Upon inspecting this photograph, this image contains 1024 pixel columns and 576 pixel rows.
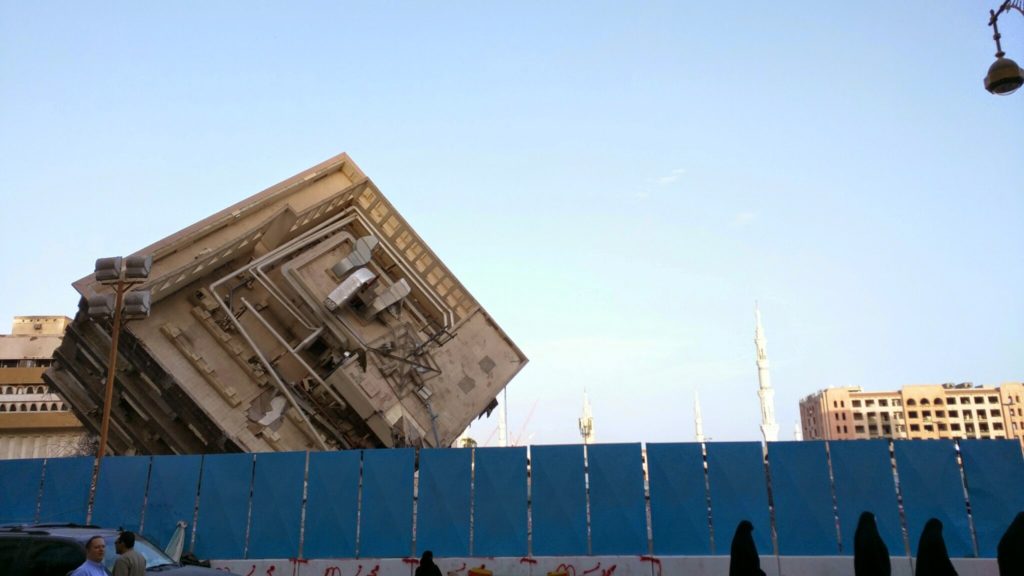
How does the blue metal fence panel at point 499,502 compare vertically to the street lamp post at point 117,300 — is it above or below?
below

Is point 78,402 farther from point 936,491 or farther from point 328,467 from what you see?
point 936,491

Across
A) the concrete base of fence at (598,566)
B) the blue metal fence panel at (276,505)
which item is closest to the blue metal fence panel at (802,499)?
the concrete base of fence at (598,566)

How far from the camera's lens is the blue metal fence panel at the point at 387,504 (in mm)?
14961

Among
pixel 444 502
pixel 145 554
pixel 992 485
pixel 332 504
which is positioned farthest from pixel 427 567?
pixel 992 485

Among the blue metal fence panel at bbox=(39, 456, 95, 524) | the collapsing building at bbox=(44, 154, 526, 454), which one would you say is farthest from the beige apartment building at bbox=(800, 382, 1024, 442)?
the blue metal fence panel at bbox=(39, 456, 95, 524)

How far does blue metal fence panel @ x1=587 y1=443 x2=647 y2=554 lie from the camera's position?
1437 cm

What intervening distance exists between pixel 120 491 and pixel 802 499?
563 inches

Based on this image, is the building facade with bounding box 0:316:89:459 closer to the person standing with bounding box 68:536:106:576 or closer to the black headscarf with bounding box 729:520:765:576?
the person standing with bounding box 68:536:106:576

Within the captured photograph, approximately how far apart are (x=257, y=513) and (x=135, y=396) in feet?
26.4

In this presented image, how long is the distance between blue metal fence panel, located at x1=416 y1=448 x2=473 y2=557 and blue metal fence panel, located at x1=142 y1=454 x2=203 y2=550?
4.99 m

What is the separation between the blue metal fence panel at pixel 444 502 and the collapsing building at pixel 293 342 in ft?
21.2

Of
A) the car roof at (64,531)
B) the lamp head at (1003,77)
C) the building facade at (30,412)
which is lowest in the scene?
the car roof at (64,531)

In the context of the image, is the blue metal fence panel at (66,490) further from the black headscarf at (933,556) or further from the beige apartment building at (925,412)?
the beige apartment building at (925,412)

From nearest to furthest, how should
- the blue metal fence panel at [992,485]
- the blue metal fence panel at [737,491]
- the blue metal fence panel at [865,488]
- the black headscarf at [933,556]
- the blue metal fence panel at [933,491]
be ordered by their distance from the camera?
1. the black headscarf at [933,556]
2. the blue metal fence panel at [992,485]
3. the blue metal fence panel at [933,491]
4. the blue metal fence panel at [865,488]
5. the blue metal fence panel at [737,491]
